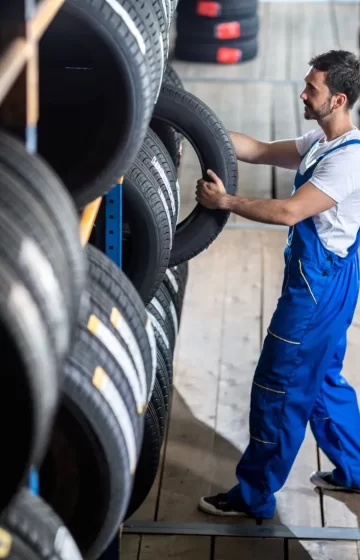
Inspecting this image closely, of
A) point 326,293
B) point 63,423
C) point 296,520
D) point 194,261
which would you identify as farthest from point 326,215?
point 194,261

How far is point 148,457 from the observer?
288 centimetres

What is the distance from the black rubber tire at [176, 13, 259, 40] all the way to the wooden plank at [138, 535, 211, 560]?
20.5 feet

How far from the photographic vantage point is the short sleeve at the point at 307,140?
3418mm

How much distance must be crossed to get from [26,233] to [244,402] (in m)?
2.94

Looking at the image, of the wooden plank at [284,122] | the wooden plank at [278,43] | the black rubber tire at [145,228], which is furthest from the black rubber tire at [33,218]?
the wooden plank at [278,43]

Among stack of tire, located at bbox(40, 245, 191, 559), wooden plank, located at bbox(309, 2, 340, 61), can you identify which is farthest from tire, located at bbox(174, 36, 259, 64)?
stack of tire, located at bbox(40, 245, 191, 559)

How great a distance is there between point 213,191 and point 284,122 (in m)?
4.45

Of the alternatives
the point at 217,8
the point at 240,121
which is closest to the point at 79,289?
the point at 240,121

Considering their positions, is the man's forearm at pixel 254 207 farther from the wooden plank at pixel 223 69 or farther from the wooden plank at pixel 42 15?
the wooden plank at pixel 223 69

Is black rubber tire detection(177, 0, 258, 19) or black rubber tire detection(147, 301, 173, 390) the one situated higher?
black rubber tire detection(177, 0, 258, 19)

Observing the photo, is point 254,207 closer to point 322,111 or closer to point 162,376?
point 322,111

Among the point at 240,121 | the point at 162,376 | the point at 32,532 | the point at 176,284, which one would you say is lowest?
the point at 32,532

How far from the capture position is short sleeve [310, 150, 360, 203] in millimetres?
3009

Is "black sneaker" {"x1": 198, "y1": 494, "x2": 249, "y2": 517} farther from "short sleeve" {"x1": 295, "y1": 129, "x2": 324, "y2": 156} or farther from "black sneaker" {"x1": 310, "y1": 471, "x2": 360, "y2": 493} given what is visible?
"short sleeve" {"x1": 295, "y1": 129, "x2": 324, "y2": 156}
